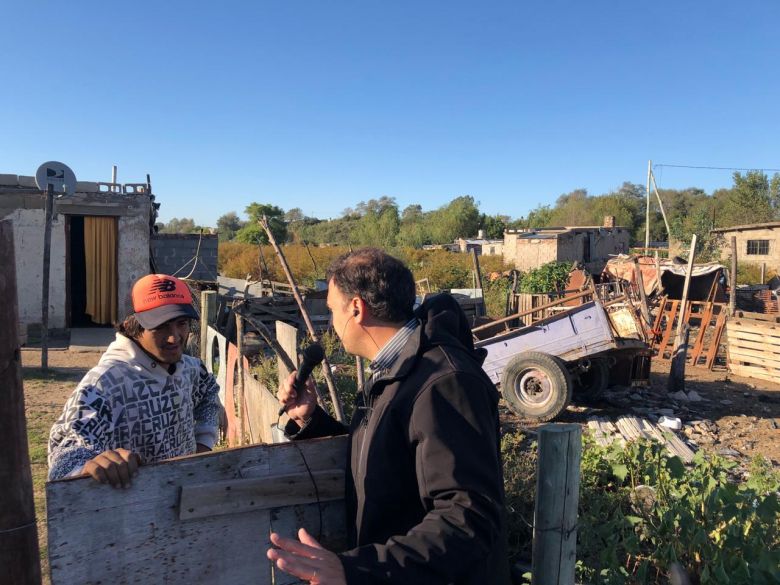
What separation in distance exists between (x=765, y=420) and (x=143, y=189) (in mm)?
12945

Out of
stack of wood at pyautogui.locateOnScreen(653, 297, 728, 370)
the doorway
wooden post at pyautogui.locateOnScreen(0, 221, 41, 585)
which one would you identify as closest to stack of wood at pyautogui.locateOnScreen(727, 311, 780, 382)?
stack of wood at pyautogui.locateOnScreen(653, 297, 728, 370)

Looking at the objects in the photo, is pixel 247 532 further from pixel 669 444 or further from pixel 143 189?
pixel 143 189

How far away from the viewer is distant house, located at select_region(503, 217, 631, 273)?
29906mm

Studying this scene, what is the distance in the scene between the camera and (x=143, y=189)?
13.3 metres

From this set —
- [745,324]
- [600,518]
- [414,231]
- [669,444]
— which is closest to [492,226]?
[414,231]

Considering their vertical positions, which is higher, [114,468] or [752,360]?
[114,468]

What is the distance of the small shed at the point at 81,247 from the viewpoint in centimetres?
1223

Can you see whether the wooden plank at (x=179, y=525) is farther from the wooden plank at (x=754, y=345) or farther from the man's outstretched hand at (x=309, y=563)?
the wooden plank at (x=754, y=345)

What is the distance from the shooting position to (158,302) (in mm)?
2379

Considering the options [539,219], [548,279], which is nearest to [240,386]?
[548,279]

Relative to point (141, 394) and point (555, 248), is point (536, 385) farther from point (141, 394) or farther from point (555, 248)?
point (555, 248)

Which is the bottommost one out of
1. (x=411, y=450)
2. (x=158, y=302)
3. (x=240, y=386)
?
(x=240, y=386)

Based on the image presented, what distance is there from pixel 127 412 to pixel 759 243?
31.1 meters

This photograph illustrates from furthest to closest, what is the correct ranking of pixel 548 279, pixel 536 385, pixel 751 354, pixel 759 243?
pixel 759 243 → pixel 548 279 → pixel 751 354 → pixel 536 385
